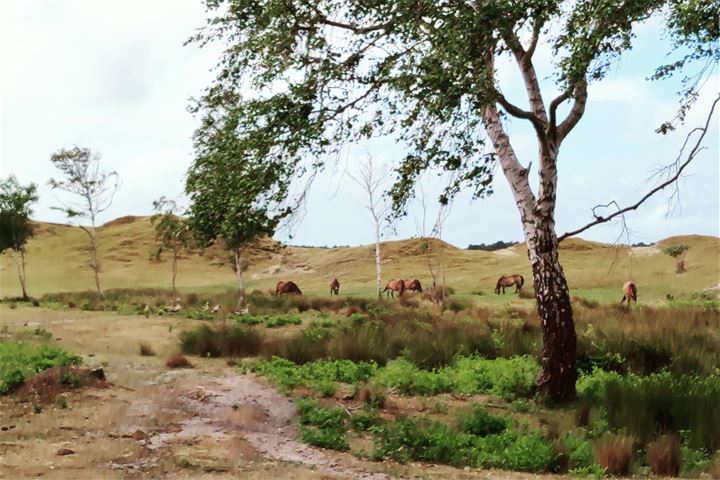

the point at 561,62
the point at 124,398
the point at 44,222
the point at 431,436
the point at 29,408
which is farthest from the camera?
the point at 44,222

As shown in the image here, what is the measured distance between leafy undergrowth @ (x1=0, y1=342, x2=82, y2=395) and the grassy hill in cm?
4457

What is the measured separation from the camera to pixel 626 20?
1097 centimetres

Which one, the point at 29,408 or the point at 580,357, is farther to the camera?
the point at 580,357

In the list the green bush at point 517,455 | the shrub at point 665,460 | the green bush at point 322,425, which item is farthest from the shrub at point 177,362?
the shrub at point 665,460

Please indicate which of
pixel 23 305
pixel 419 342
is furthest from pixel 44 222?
pixel 419 342

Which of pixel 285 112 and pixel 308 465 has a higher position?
pixel 285 112

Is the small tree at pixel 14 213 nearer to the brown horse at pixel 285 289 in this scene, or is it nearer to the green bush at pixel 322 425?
the brown horse at pixel 285 289

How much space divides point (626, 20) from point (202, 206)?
7475mm

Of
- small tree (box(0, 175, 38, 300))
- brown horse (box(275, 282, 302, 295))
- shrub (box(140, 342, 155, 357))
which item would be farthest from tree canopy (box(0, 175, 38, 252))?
shrub (box(140, 342, 155, 357))

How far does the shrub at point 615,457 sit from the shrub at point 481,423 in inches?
69.3

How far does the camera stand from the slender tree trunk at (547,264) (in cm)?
1251

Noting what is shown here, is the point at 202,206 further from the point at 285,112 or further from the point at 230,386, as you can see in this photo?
the point at 230,386

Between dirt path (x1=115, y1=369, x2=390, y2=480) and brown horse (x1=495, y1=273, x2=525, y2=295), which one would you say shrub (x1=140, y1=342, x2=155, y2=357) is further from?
brown horse (x1=495, y1=273, x2=525, y2=295)

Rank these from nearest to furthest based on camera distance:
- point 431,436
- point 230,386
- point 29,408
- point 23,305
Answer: point 431,436 < point 29,408 < point 230,386 < point 23,305
